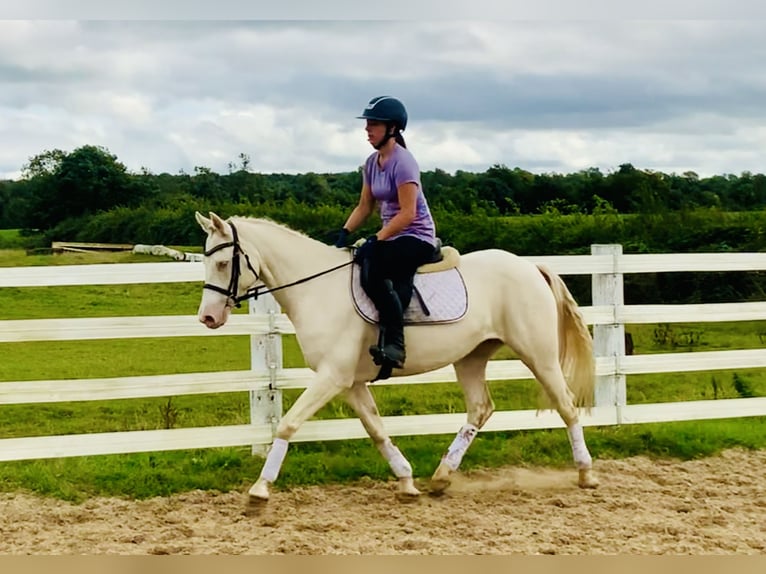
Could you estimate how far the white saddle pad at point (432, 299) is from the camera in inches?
193

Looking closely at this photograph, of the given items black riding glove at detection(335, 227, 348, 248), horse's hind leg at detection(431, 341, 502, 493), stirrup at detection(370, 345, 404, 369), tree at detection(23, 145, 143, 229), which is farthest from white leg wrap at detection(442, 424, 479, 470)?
tree at detection(23, 145, 143, 229)

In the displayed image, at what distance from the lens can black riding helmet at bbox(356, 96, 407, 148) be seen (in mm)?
4754

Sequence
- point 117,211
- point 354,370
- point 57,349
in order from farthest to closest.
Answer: point 57,349
point 117,211
point 354,370

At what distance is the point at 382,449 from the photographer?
508 cm

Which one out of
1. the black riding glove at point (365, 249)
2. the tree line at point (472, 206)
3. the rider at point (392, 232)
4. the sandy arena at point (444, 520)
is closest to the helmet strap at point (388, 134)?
the rider at point (392, 232)

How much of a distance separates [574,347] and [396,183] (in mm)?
1761

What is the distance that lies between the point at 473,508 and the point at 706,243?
8798 mm

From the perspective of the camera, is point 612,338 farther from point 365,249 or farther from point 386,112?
point 386,112

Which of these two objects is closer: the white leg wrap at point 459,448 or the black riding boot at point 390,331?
the black riding boot at point 390,331

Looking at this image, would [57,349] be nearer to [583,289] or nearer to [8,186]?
[8,186]

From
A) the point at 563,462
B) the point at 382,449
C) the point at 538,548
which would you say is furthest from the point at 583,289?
the point at 538,548

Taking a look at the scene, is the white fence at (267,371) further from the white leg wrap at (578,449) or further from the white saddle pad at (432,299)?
the white saddle pad at (432,299)

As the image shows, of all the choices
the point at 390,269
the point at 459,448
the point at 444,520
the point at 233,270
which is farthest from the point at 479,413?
the point at 233,270

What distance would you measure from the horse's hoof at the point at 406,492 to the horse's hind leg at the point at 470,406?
16cm
